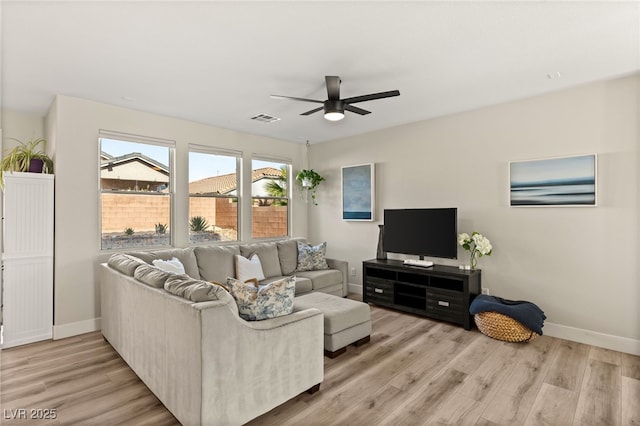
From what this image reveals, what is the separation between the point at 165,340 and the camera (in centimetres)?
218

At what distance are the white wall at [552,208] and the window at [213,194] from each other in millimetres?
A: 2123

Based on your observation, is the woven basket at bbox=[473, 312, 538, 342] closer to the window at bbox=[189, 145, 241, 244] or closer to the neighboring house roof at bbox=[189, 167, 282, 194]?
the window at bbox=[189, 145, 241, 244]

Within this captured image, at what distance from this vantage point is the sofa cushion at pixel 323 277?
15.1 ft

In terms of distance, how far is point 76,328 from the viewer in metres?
3.74

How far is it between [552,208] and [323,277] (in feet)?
9.49

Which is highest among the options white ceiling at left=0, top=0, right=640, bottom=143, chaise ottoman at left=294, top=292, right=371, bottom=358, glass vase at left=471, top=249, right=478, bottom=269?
white ceiling at left=0, top=0, right=640, bottom=143

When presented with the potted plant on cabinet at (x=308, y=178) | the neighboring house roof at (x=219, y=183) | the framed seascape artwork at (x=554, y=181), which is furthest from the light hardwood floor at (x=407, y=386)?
the potted plant on cabinet at (x=308, y=178)

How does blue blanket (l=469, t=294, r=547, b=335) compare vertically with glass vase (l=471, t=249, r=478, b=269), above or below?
below

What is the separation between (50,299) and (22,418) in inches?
68.9

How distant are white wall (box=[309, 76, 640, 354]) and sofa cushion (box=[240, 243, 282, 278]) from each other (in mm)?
2008

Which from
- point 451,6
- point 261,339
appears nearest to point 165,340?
point 261,339

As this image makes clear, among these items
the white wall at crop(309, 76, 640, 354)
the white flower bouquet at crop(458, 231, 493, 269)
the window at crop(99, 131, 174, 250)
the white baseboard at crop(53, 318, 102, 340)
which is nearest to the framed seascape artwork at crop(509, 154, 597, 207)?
the white wall at crop(309, 76, 640, 354)

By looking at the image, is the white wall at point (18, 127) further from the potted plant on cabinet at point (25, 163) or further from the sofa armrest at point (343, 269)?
the sofa armrest at point (343, 269)

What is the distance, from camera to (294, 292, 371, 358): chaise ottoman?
307 cm
